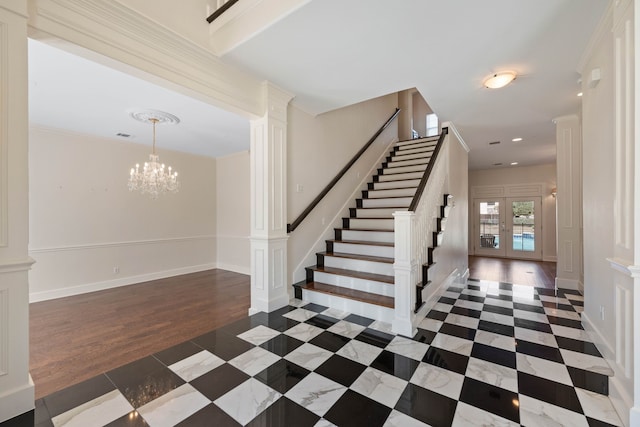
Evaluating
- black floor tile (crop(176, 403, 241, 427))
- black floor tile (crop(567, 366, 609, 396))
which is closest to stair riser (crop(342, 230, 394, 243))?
black floor tile (crop(567, 366, 609, 396))

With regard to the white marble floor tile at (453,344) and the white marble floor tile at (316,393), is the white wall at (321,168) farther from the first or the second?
the white marble floor tile at (453,344)

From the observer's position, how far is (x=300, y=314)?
318 centimetres

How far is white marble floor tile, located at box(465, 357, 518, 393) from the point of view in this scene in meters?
1.90

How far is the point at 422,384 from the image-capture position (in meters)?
1.91

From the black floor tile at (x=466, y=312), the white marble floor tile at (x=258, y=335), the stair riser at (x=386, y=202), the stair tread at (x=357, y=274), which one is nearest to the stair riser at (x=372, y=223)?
the stair riser at (x=386, y=202)

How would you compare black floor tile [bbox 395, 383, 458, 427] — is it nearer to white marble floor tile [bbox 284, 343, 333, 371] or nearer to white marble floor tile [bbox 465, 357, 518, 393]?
white marble floor tile [bbox 465, 357, 518, 393]

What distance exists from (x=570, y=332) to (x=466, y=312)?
93 centimetres

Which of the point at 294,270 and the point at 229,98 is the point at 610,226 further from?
the point at 229,98

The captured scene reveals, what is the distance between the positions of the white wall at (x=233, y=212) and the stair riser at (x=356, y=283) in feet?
8.40

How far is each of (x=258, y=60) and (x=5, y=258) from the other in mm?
2514

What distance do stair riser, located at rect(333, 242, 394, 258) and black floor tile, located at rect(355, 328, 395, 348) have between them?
46.2 inches

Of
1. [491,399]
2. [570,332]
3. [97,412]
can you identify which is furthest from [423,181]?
[97,412]

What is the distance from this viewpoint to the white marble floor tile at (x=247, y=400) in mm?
1639

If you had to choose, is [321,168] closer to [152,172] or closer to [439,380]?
[152,172]
